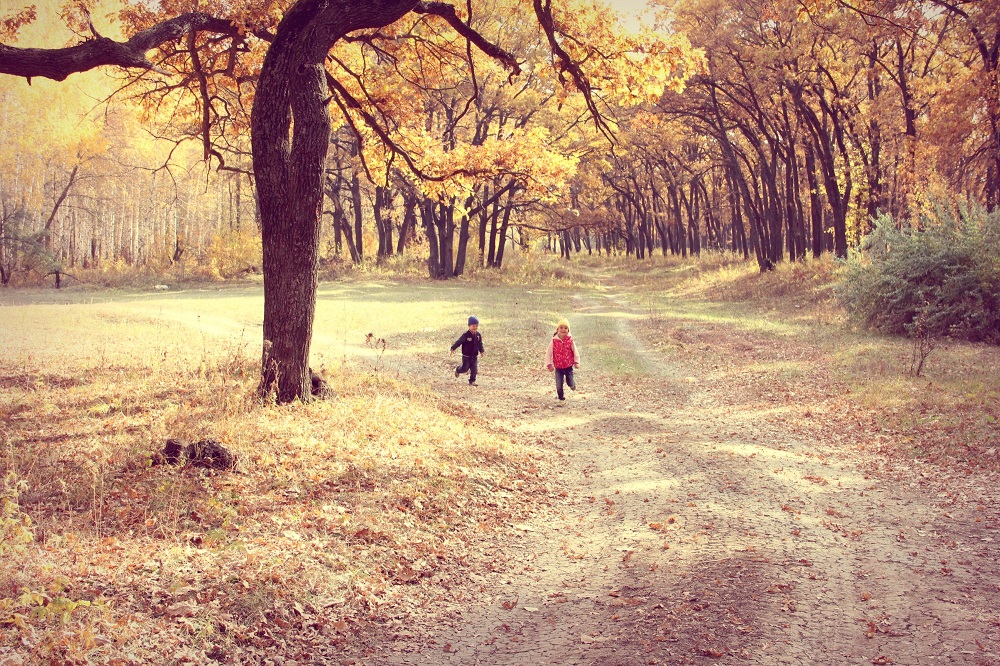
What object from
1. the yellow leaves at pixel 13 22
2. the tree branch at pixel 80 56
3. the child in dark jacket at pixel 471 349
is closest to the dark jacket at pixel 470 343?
the child in dark jacket at pixel 471 349

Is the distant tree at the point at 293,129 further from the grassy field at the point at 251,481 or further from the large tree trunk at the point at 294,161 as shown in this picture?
the grassy field at the point at 251,481

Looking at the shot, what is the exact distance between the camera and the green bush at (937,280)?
15562 millimetres

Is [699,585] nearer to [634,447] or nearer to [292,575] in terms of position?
[292,575]

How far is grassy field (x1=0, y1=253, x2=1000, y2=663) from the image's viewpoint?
4195 millimetres

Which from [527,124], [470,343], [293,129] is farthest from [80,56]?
[527,124]

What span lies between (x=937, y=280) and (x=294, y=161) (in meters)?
15.7

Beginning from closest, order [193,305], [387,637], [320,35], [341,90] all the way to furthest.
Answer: [387,637] → [320,35] → [341,90] → [193,305]

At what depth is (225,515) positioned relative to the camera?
18.1 ft

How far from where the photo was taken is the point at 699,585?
498 centimetres

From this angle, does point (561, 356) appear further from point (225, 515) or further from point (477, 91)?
point (225, 515)

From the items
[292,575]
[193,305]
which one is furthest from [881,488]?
[193,305]

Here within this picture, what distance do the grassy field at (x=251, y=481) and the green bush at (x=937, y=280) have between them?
142 centimetres

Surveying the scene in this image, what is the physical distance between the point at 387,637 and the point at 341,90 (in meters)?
8.82

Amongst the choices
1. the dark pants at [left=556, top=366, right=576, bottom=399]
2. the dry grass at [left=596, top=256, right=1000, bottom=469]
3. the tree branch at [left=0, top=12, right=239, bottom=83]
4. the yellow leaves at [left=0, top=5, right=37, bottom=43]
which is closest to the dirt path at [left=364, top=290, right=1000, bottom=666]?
the dry grass at [left=596, top=256, right=1000, bottom=469]
